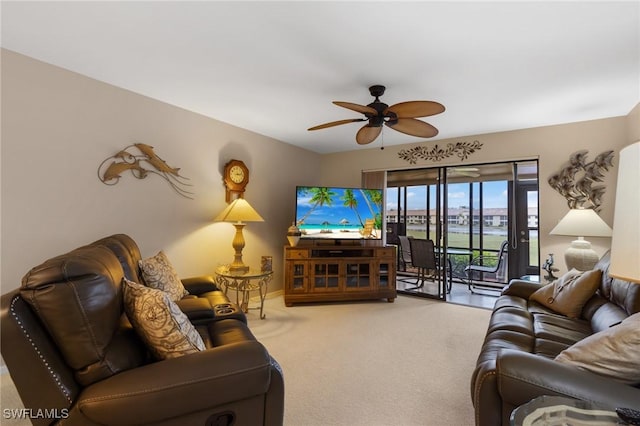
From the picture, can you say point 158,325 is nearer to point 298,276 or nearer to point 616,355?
point 616,355

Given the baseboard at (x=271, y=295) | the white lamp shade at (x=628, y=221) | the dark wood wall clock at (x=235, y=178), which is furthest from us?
the baseboard at (x=271, y=295)

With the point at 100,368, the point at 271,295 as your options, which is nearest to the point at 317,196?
the point at 271,295

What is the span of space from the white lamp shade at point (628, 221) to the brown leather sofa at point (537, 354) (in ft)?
1.93

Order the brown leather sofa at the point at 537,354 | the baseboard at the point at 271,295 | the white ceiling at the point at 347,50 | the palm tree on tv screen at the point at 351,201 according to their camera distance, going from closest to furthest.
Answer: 1. the brown leather sofa at the point at 537,354
2. the white ceiling at the point at 347,50
3. the baseboard at the point at 271,295
4. the palm tree on tv screen at the point at 351,201

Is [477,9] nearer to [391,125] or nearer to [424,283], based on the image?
[391,125]

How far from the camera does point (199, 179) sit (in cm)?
355

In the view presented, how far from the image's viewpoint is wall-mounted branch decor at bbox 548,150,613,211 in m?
3.46

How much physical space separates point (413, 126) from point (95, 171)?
111 inches

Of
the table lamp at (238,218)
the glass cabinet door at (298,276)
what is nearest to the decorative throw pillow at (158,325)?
the table lamp at (238,218)

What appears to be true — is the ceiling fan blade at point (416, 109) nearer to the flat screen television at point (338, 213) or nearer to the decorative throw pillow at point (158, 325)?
the decorative throw pillow at point (158, 325)

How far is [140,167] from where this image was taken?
301 cm

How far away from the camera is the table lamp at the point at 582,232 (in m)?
3.04

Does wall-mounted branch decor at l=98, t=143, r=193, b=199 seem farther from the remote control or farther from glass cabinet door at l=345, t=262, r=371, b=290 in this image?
the remote control

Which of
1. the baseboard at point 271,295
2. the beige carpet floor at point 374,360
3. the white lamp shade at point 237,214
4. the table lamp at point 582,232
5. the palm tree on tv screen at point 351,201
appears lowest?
the beige carpet floor at point 374,360
